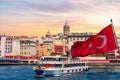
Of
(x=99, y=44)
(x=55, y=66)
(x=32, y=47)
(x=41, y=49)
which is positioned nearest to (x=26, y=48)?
(x=32, y=47)

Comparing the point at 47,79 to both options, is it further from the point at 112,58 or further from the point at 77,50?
the point at 112,58

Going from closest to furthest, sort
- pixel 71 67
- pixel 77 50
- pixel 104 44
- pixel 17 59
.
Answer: pixel 104 44
pixel 77 50
pixel 71 67
pixel 17 59

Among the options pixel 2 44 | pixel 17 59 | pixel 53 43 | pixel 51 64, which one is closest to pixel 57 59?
pixel 51 64

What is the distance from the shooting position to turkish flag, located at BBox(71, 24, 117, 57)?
28934mm

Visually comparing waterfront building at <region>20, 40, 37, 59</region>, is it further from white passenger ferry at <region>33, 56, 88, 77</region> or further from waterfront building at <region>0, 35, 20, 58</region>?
white passenger ferry at <region>33, 56, 88, 77</region>

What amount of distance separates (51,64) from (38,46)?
122m

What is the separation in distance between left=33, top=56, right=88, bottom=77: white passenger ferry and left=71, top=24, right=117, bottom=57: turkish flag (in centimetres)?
2490

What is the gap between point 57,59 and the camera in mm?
64500

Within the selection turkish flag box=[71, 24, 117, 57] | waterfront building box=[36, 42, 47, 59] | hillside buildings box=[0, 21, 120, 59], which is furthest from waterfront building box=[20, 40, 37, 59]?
turkish flag box=[71, 24, 117, 57]

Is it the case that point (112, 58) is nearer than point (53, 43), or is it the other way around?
point (112, 58)

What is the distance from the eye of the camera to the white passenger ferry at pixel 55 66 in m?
60.0

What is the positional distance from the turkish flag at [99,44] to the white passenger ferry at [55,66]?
81.7 ft

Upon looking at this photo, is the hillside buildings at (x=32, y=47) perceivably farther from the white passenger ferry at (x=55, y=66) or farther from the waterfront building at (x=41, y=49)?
the white passenger ferry at (x=55, y=66)

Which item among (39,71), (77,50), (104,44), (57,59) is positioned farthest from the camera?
(57,59)
